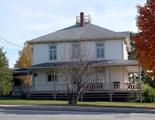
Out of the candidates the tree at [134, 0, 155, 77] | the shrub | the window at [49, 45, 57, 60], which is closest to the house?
the window at [49, 45, 57, 60]

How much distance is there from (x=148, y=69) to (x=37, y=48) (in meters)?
20.1

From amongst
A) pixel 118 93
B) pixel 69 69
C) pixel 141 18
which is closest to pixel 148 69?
pixel 141 18

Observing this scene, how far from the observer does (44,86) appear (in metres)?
50.2

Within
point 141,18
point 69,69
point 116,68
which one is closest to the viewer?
point 141,18

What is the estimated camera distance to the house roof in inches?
1919

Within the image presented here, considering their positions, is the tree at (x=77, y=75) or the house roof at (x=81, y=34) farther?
the house roof at (x=81, y=34)

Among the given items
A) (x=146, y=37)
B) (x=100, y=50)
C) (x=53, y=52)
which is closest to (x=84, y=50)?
(x=100, y=50)

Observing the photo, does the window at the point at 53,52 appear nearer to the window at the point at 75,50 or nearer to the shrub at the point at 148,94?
the window at the point at 75,50

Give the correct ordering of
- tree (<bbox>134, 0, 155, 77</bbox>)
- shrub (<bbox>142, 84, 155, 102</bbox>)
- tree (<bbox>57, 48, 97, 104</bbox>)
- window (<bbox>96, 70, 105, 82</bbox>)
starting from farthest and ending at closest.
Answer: window (<bbox>96, 70, 105, 82</bbox>)
shrub (<bbox>142, 84, 155, 102</bbox>)
tree (<bbox>57, 48, 97, 104</bbox>)
tree (<bbox>134, 0, 155, 77</bbox>)

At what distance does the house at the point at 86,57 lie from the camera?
153 feet

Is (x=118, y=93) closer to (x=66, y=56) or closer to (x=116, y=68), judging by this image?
(x=116, y=68)

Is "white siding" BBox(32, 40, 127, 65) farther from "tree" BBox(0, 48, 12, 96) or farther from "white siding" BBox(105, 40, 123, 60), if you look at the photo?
"tree" BBox(0, 48, 12, 96)

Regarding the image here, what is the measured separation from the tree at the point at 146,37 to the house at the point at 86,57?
12.2 m

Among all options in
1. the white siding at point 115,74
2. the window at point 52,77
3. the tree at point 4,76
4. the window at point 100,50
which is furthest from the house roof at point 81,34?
the tree at point 4,76
